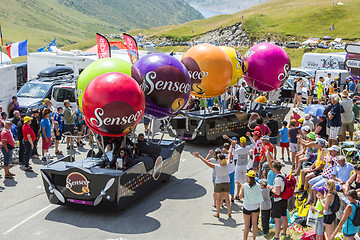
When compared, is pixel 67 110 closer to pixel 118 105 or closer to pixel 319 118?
pixel 118 105

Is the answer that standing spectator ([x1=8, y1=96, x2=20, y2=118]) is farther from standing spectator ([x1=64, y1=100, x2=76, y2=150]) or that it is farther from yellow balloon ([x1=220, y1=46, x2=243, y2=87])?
yellow balloon ([x1=220, y1=46, x2=243, y2=87])

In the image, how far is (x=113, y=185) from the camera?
9.31 m

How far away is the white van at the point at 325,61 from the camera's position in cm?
2942

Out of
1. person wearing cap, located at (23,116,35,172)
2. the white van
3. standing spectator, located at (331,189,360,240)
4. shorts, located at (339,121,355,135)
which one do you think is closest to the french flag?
person wearing cap, located at (23,116,35,172)

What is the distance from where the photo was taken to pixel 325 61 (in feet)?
99.5

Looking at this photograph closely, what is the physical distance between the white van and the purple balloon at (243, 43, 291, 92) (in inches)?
557

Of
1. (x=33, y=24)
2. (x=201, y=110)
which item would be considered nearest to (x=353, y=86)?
(x=201, y=110)

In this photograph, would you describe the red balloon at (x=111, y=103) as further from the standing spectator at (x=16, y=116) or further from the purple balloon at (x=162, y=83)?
the standing spectator at (x=16, y=116)

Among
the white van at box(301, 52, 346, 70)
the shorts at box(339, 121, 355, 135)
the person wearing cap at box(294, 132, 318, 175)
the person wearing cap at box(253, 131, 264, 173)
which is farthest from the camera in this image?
the white van at box(301, 52, 346, 70)

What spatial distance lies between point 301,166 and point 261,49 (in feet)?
21.1

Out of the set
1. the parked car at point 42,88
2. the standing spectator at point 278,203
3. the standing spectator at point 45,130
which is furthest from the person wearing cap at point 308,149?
the parked car at point 42,88

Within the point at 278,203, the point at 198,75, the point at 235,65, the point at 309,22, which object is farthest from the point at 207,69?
the point at 309,22

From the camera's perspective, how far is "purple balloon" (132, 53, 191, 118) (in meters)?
11.3

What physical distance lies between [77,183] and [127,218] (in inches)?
53.9
